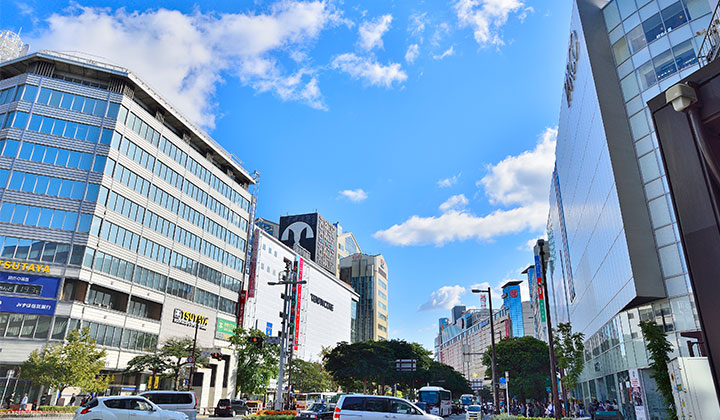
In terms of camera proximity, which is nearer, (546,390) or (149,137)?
(149,137)

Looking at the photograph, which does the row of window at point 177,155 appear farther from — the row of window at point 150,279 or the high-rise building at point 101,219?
the row of window at point 150,279

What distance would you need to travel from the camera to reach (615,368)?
1294 inches

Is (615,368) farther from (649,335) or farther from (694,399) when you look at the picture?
(694,399)

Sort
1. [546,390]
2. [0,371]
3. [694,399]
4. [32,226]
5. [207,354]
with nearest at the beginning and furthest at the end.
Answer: [694,399]
[0,371]
[32,226]
[207,354]
[546,390]

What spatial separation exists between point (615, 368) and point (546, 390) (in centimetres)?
4313

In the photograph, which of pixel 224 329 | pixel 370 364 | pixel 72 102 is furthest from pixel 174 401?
pixel 370 364

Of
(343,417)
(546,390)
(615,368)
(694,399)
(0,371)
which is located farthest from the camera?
(546,390)

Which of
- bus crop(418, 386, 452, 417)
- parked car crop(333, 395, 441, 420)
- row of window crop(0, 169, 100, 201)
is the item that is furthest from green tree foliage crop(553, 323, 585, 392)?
row of window crop(0, 169, 100, 201)

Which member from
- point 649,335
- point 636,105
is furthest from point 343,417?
point 636,105

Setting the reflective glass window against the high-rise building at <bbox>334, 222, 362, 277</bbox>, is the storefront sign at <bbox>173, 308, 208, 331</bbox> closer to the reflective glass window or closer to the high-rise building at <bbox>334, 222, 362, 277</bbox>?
the reflective glass window

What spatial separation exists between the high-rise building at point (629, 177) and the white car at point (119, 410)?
64.4 feet

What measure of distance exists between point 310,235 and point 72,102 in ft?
270

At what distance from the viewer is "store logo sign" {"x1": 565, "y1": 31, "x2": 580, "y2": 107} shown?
36606mm

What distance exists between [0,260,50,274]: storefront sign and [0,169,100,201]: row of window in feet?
21.0
